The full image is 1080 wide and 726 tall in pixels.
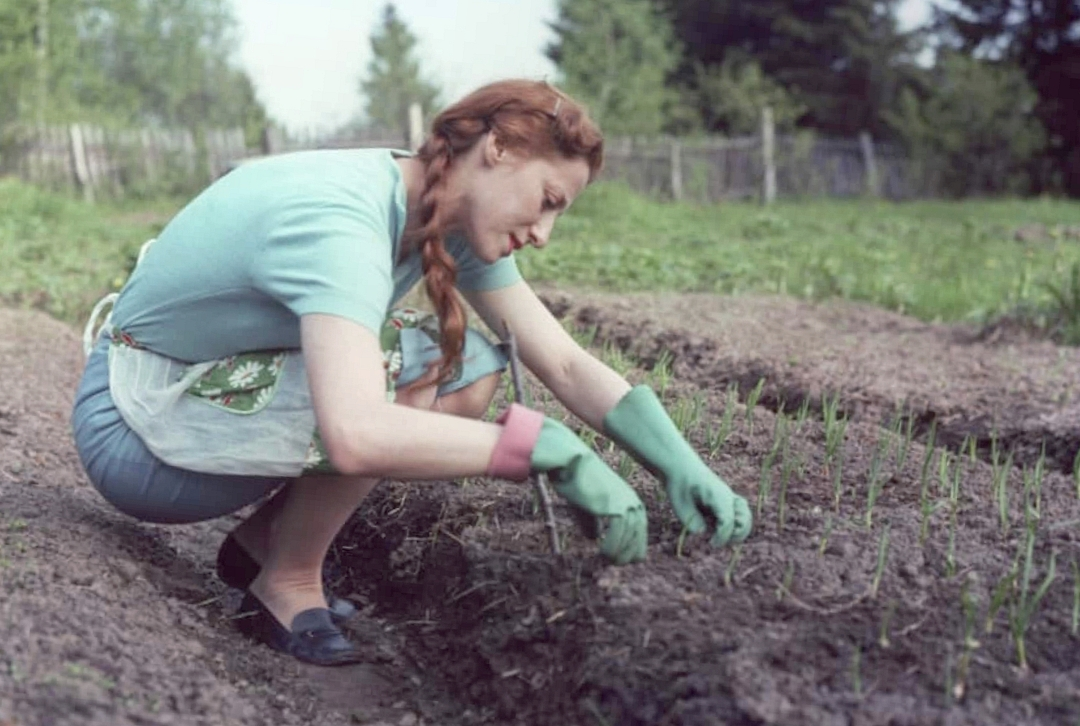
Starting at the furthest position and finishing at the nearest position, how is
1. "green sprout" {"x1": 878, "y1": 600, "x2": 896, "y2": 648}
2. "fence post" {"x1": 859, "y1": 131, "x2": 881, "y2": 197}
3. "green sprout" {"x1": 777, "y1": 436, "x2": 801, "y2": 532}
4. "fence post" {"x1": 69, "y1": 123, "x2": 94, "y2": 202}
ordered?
1. "fence post" {"x1": 859, "y1": 131, "x2": 881, "y2": 197}
2. "fence post" {"x1": 69, "y1": 123, "x2": 94, "y2": 202}
3. "green sprout" {"x1": 777, "y1": 436, "x2": 801, "y2": 532}
4. "green sprout" {"x1": 878, "y1": 600, "x2": 896, "y2": 648}

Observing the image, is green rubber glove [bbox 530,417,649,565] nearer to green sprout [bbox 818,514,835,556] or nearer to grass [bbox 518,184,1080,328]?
green sprout [bbox 818,514,835,556]

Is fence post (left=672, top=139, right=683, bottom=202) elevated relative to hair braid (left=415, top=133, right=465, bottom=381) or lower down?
lower down

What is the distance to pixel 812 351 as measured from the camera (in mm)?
4426

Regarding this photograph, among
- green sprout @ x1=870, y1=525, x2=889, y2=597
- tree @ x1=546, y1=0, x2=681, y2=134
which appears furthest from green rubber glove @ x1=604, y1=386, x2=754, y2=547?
tree @ x1=546, y1=0, x2=681, y2=134

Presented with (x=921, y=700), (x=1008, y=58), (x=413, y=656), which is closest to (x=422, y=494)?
(x=413, y=656)

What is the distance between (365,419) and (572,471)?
32 cm

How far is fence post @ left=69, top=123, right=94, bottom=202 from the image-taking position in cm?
1416

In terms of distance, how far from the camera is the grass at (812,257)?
231 inches

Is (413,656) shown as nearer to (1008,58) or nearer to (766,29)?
(1008,58)

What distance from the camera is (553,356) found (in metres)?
2.30

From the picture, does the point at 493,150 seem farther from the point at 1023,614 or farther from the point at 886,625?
the point at 1023,614

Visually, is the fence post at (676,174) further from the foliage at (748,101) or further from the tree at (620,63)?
the tree at (620,63)

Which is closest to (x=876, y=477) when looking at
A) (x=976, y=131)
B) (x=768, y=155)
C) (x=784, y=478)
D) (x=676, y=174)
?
(x=784, y=478)

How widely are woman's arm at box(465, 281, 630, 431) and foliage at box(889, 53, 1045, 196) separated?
16877 mm
